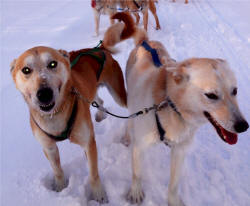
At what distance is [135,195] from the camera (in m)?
2.10

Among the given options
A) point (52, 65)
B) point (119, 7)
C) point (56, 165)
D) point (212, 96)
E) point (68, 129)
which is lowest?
point (56, 165)

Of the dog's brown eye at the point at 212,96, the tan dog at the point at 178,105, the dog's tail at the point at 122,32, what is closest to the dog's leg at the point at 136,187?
the tan dog at the point at 178,105

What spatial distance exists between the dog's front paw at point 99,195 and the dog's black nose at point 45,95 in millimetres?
1011

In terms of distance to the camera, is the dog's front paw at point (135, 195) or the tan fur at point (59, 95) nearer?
the tan fur at point (59, 95)

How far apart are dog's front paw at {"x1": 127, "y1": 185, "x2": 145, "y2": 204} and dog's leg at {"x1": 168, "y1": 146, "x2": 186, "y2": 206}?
0.26 metres

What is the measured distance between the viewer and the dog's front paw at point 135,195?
2098 mm

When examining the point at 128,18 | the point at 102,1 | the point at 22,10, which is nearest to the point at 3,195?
the point at 128,18

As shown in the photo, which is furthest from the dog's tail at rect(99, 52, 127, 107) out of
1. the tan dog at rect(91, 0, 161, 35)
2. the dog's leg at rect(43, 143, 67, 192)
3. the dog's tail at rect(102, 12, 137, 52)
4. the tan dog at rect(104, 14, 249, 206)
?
the tan dog at rect(91, 0, 161, 35)

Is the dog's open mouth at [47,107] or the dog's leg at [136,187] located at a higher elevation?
the dog's open mouth at [47,107]

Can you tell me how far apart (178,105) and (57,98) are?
88cm

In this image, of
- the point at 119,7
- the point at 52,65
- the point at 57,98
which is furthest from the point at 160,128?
the point at 119,7

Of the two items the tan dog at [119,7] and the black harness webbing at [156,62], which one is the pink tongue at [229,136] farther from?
the tan dog at [119,7]

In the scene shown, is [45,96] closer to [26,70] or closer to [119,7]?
[26,70]

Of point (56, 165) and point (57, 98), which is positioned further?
point (56, 165)
